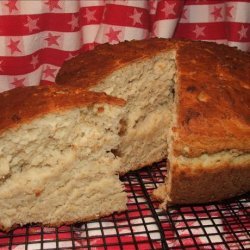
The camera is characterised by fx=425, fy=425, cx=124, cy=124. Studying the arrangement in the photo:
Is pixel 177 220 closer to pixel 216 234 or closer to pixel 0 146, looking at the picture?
pixel 216 234

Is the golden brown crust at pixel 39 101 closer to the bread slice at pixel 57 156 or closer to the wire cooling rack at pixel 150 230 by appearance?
the bread slice at pixel 57 156

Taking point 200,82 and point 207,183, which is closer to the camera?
point 207,183

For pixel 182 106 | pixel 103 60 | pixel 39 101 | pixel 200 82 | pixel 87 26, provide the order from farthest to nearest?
1. pixel 87 26
2. pixel 103 60
3. pixel 200 82
4. pixel 182 106
5. pixel 39 101

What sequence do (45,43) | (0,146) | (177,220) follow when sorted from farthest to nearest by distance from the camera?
(45,43), (177,220), (0,146)

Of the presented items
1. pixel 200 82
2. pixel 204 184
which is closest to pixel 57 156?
pixel 204 184

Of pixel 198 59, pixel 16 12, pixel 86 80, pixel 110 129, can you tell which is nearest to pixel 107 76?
pixel 86 80

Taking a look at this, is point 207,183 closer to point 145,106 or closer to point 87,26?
point 145,106

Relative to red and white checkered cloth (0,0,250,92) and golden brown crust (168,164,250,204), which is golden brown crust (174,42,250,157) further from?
red and white checkered cloth (0,0,250,92)
